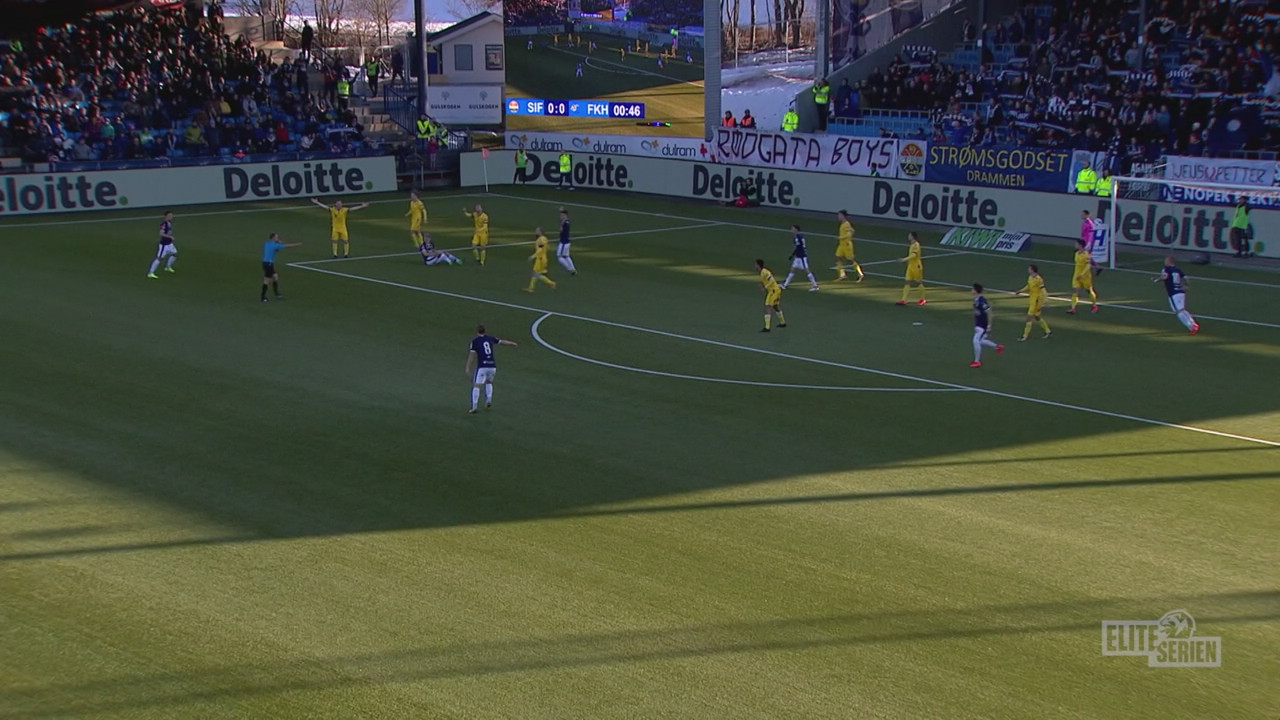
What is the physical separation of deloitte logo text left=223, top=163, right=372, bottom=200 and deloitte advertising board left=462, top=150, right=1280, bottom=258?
214 inches

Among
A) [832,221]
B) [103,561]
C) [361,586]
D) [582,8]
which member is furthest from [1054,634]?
[582,8]

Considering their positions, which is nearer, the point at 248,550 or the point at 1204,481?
the point at 248,550

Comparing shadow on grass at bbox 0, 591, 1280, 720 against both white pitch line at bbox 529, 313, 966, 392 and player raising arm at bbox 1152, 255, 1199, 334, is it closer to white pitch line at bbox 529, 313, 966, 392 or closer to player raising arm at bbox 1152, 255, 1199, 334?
white pitch line at bbox 529, 313, 966, 392

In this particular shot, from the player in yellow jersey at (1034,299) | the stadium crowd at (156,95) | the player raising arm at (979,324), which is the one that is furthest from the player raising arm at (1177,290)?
the stadium crowd at (156,95)

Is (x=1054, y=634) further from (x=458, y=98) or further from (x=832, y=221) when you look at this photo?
(x=458, y=98)

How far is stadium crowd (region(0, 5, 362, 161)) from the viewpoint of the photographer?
51.7m

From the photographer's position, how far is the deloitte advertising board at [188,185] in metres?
44.6

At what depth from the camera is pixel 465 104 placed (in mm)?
61750

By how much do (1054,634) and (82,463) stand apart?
43.8 feet

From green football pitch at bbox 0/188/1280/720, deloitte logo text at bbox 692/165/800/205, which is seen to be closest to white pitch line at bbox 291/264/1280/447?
green football pitch at bbox 0/188/1280/720

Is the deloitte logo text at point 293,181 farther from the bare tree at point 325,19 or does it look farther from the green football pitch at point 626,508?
the bare tree at point 325,19

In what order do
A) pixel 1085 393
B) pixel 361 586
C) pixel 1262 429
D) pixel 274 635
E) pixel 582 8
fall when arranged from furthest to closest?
pixel 582 8 → pixel 1085 393 → pixel 1262 429 → pixel 361 586 → pixel 274 635

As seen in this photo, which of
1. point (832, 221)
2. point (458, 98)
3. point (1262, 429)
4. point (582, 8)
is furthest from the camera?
point (458, 98)

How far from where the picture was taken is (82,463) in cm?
1880
